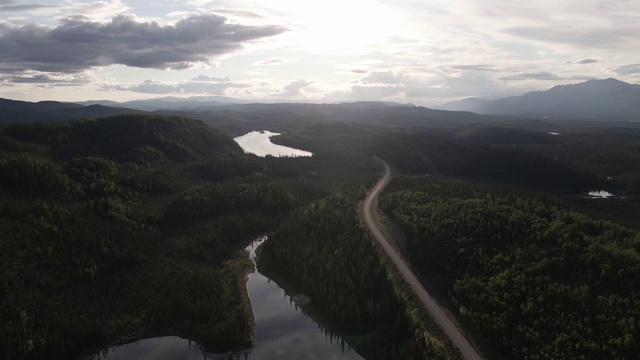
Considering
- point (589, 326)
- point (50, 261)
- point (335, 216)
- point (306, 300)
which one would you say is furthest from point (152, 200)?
point (589, 326)

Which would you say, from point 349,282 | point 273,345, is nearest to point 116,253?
point 273,345

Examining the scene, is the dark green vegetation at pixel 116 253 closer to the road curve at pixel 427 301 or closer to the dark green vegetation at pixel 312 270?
the dark green vegetation at pixel 312 270

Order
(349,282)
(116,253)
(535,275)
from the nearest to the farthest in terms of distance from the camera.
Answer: (535,275) < (349,282) < (116,253)

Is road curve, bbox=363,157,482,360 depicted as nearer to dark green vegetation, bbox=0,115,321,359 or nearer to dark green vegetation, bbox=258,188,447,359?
dark green vegetation, bbox=258,188,447,359

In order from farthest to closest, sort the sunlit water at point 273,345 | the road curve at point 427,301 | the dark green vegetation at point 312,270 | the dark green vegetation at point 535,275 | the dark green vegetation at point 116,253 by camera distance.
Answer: the dark green vegetation at point 116,253
the sunlit water at point 273,345
the dark green vegetation at point 312,270
the road curve at point 427,301
the dark green vegetation at point 535,275

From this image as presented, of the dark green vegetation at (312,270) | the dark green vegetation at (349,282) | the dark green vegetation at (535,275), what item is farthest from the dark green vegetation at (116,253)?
the dark green vegetation at (535,275)

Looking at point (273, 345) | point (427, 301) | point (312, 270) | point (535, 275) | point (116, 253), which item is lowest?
point (273, 345)

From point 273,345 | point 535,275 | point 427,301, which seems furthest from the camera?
point 427,301

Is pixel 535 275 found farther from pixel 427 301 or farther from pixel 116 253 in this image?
Answer: pixel 116 253

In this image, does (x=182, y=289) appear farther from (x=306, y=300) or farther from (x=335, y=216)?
(x=335, y=216)
